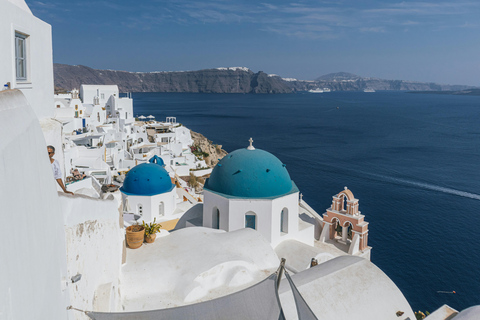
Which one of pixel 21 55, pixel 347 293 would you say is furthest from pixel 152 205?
Result: pixel 21 55

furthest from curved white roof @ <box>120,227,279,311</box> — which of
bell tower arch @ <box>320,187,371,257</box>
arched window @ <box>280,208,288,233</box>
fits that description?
bell tower arch @ <box>320,187,371,257</box>

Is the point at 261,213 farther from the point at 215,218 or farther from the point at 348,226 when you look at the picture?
the point at 348,226

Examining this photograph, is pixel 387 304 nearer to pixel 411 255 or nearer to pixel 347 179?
pixel 411 255

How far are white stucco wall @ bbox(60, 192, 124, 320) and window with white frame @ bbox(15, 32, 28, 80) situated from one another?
2.23 m

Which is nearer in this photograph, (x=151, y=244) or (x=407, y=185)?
(x=151, y=244)

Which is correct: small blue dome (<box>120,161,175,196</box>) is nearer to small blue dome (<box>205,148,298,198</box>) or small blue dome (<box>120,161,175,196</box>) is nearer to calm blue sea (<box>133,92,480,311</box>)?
small blue dome (<box>205,148,298,198</box>)

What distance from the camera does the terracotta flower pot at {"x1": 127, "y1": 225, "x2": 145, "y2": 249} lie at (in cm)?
909

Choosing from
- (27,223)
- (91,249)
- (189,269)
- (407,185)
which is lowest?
(407,185)

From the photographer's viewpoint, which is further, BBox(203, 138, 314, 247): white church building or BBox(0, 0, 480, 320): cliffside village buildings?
BBox(203, 138, 314, 247): white church building

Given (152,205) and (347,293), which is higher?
(347,293)

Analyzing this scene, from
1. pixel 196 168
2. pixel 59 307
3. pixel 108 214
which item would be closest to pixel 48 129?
pixel 108 214

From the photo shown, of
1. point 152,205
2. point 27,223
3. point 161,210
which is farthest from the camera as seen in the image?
point 161,210

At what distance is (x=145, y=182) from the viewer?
17875 mm

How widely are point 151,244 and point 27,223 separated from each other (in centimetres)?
656
